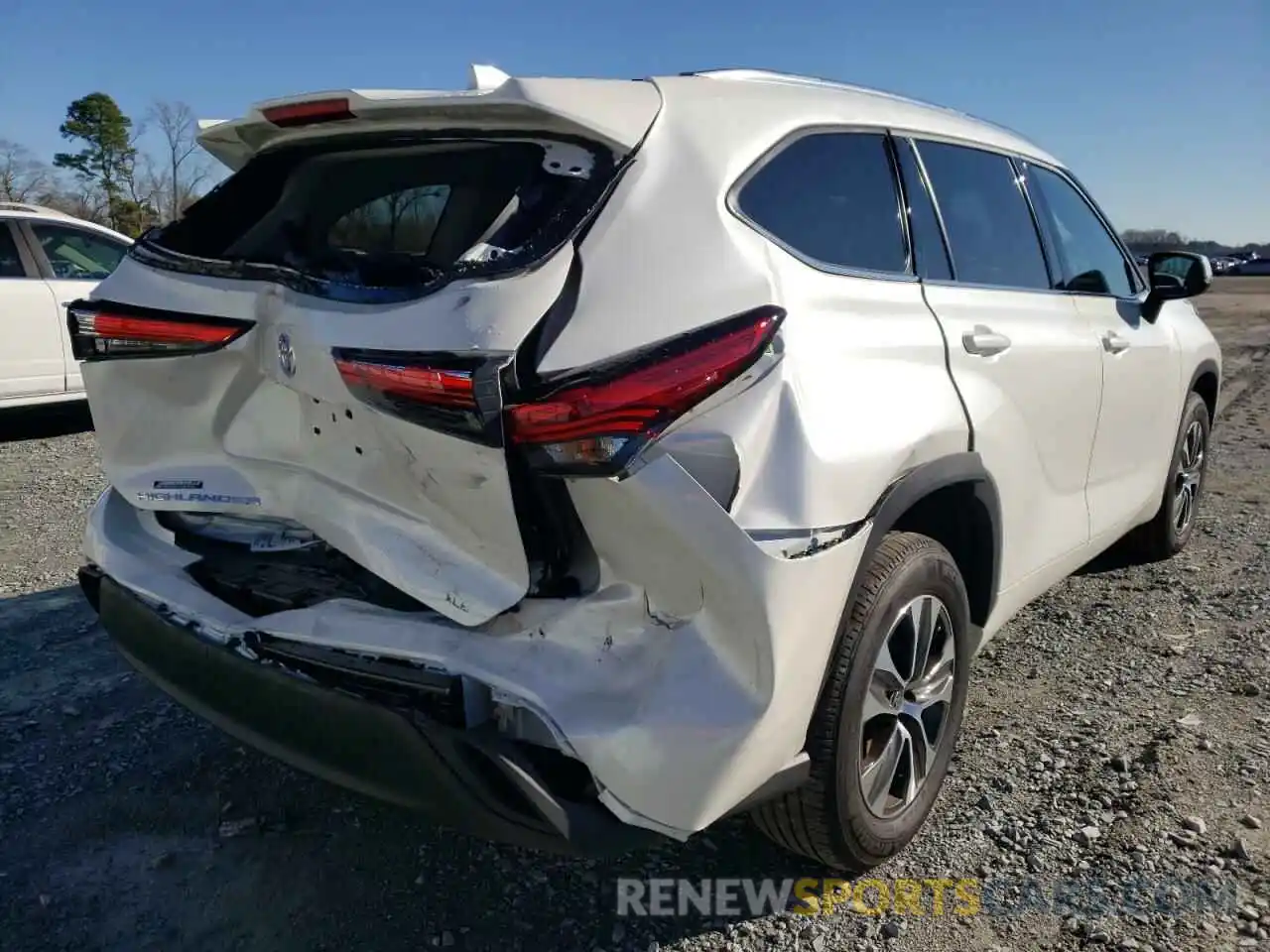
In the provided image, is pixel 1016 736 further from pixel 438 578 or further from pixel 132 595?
pixel 132 595

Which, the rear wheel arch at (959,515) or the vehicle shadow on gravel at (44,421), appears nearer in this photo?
the rear wheel arch at (959,515)

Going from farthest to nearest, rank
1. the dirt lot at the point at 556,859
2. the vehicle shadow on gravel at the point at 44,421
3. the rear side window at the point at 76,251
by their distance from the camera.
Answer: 1. the vehicle shadow on gravel at the point at 44,421
2. the rear side window at the point at 76,251
3. the dirt lot at the point at 556,859

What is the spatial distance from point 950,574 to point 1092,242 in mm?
2147

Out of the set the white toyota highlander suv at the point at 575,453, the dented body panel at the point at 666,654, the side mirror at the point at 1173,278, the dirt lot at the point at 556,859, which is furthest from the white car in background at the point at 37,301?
the side mirror at the point at 1173,278

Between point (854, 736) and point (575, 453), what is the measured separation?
37.7 inches

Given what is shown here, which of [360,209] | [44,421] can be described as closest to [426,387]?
[360,209]

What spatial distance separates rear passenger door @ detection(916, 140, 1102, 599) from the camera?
2795mm

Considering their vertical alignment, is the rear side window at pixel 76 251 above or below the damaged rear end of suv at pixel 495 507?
below

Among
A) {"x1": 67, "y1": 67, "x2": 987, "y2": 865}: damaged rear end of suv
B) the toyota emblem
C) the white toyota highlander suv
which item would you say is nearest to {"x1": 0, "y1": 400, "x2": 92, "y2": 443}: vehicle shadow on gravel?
the white toyota highlander suv

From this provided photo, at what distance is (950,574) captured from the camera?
2611 mm

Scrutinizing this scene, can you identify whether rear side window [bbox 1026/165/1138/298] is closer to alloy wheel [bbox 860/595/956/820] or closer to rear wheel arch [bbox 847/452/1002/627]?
rear wheel arch [bbox 847/452/1002/627]

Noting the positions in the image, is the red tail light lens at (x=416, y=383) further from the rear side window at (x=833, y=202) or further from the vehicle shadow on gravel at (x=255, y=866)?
the vehicle shadow on gravel at (x=255, y=866)

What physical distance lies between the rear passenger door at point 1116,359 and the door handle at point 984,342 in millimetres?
869

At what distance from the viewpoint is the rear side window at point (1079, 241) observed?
3.75 m
